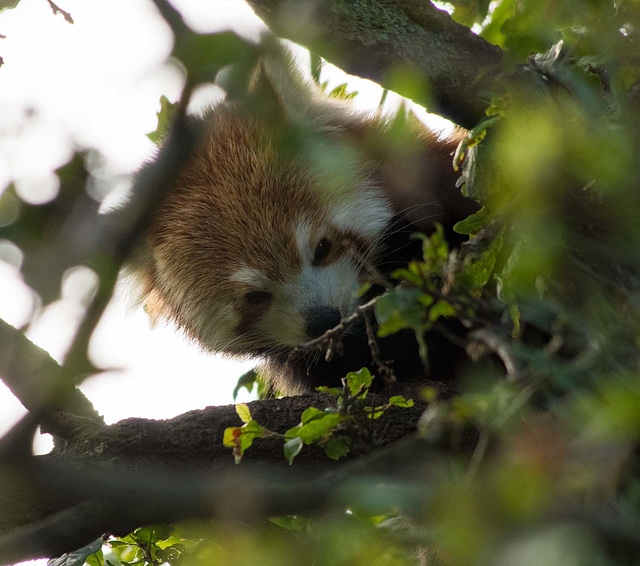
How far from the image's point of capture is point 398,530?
4.22 ft

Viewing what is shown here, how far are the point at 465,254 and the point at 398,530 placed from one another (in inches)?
21.9

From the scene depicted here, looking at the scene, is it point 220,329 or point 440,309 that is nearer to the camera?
point 440,309

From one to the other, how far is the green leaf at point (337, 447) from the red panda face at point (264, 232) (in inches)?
61.1

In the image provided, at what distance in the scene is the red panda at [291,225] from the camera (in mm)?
3400

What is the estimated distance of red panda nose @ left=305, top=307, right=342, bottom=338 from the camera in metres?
3.38

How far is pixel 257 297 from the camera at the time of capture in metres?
3.64

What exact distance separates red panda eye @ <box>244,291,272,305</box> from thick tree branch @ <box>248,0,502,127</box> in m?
1.59

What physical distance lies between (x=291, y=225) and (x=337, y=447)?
1.82 meters

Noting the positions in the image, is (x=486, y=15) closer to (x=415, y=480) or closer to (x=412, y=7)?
(x=412, y=7)

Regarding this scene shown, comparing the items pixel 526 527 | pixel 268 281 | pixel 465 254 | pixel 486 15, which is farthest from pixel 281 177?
pixel 526 527

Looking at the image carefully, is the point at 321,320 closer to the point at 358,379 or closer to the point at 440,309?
the point at 358,379

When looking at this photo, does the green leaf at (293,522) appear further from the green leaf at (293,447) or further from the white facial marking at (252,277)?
the white facial marking at (252,277)

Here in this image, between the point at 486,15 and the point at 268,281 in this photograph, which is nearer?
the point at 486,15

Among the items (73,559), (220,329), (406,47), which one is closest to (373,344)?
(406,47)
